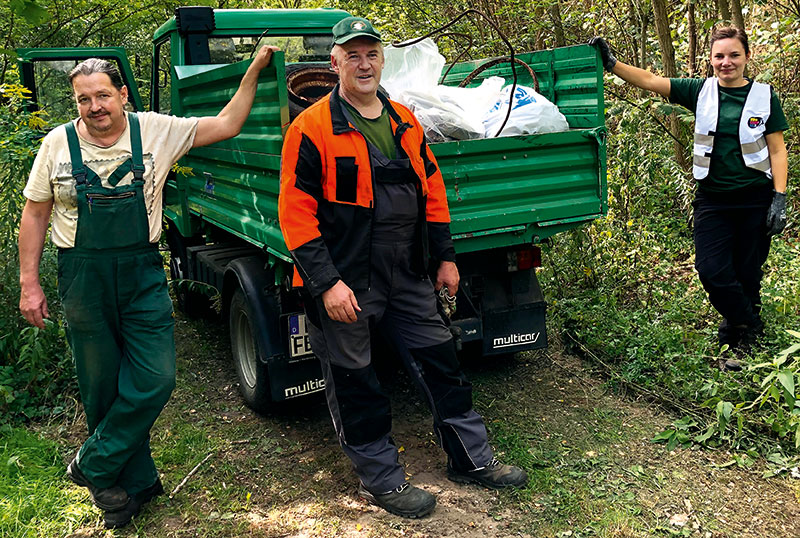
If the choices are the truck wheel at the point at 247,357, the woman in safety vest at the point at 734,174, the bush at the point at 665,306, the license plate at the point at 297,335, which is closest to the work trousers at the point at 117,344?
the license plate at the point at 297,335

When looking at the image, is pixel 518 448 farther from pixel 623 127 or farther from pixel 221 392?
pixel 623 127

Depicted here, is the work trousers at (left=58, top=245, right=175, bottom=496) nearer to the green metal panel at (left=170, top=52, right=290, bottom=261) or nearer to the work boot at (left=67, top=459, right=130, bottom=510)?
the work boot at (left=67, top=459, right=130, bottom=510)

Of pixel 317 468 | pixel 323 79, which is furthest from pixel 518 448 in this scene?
pixel 323 79

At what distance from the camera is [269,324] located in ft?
13.0

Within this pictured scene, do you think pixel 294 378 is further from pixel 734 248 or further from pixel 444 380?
pixel 734 248

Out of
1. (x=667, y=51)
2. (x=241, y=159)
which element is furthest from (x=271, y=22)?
(x=667, y=51)

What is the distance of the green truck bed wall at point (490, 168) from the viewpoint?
3.71m

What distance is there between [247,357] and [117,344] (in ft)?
4.47

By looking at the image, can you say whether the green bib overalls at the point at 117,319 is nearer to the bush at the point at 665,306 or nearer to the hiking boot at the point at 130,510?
the hiking boot at the point at 130,510

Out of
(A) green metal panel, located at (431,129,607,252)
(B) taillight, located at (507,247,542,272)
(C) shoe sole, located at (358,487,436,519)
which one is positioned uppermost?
(A) green metal panel, located at (431,129,607,252)

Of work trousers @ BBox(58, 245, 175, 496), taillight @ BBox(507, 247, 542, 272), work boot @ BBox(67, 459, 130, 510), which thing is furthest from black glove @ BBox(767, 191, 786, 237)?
work boot @ BBox(67, 459, 130, 510)

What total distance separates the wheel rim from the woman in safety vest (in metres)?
2.62

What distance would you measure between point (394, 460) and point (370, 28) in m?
1.86

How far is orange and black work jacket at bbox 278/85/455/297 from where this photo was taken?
3014mm
